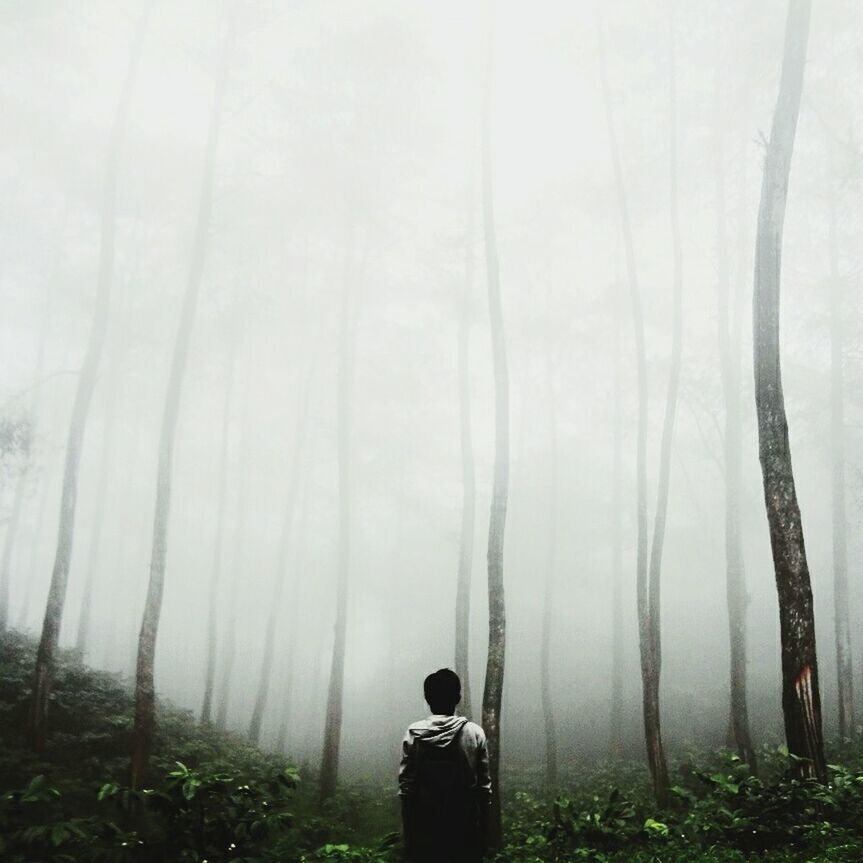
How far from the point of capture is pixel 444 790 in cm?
350

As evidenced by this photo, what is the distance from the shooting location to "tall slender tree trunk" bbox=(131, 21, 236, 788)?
1091cm

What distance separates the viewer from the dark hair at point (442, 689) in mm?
3604

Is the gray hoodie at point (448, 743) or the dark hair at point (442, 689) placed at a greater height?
the dark hair at point (442, 689)

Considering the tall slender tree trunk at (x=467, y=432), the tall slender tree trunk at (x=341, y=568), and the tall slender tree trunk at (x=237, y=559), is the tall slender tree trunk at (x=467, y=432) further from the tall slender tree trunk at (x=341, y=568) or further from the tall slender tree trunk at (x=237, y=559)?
the tall slender tree trunk at (x=237, y=559)

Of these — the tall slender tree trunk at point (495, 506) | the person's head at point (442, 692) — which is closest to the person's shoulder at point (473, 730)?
the person's head at point (442, 692)

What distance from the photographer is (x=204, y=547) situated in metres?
57.1

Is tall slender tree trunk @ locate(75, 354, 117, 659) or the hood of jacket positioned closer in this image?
the hood of jacket

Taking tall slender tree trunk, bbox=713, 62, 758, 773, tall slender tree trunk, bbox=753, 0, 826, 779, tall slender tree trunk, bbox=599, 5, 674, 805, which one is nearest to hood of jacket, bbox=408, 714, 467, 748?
tall slender tree trunk, bbox=753, 0, 826, 779

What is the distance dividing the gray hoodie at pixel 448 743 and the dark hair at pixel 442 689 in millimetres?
110

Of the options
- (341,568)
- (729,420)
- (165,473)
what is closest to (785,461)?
(729,420)

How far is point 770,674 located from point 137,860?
3229 cm

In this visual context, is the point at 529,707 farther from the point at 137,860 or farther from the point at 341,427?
the point at 137,860

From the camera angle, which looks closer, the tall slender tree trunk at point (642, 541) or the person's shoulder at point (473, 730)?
the person's shoulder at point (473, 730)

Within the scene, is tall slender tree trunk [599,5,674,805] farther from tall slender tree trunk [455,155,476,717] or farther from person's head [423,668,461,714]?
person's head [423,668,461,714]
